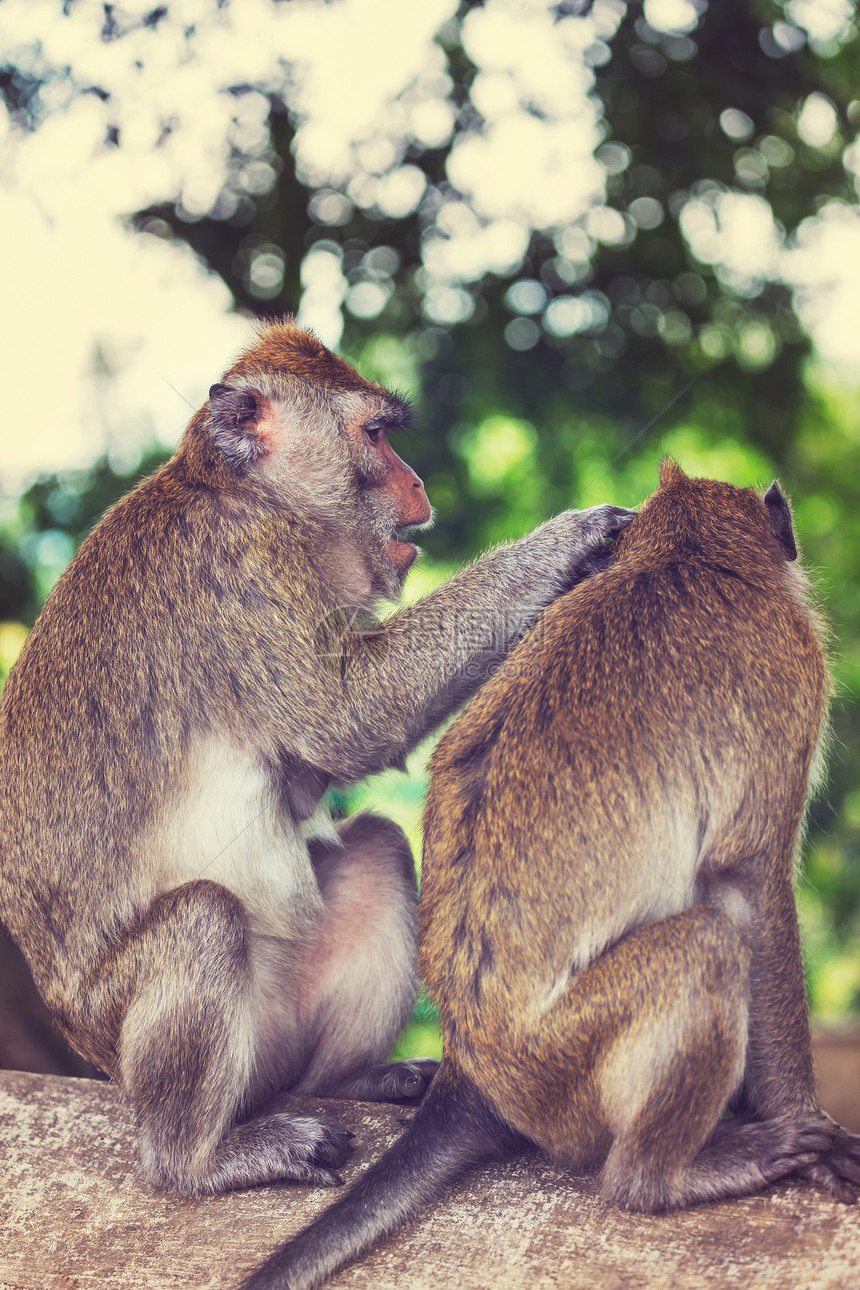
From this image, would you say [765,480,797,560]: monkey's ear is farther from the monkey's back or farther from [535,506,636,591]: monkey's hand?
[535,506,636,591]: monkey's hand

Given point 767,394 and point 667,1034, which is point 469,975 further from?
point 767,394

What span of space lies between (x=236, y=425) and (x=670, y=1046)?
2.22 meters

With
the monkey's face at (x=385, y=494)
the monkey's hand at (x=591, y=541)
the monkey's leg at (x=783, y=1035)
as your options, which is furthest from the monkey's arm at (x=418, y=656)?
the monkey's leg at (x=783, y=1035)

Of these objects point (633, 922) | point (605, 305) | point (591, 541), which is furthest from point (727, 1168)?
point (605, 305)

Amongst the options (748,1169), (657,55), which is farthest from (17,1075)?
(657,55)

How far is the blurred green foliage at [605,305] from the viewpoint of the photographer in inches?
277

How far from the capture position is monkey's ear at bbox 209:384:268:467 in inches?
137

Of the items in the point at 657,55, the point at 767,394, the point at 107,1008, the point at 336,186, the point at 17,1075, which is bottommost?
the point at 17,1075

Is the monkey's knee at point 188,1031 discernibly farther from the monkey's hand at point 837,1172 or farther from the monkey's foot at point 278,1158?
the monkey's hand at point 837,1172

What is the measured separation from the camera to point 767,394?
7707 millimetres

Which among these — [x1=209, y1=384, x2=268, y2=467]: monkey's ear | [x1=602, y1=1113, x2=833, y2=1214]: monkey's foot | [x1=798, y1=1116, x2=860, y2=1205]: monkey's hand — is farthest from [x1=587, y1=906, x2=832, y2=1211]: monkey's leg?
[x1=209, y1=384, x2=268, y2=467]: monkey's ear

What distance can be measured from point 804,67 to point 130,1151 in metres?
7.35

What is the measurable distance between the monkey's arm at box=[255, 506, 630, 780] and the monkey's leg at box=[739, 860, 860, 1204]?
1172mm

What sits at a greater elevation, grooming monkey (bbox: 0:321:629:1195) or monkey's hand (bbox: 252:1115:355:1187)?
grooming monkey (bbox: 0:321:629:1195)
